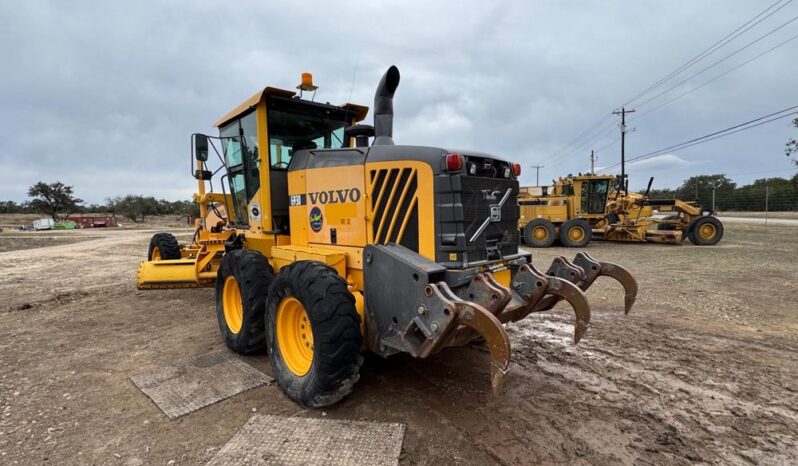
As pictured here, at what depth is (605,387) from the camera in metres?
3.63

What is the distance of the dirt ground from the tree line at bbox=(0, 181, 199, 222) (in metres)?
43.2

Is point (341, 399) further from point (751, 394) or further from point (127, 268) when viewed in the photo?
point (127, 268)

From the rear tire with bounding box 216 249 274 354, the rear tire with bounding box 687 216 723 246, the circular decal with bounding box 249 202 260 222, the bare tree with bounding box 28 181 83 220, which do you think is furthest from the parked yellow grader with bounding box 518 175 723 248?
the bare tree with bounding box 28 181 83 220

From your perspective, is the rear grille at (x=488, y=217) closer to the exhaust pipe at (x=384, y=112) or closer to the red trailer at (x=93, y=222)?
the exhaust pipe at (x=384, y=112)

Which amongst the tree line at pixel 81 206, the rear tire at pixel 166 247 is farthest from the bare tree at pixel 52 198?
the rear tire at pixel 166 247

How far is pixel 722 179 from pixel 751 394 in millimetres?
77009

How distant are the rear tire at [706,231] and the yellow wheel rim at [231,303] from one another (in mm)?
17130

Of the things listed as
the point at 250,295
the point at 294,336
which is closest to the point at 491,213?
the point at 294,336

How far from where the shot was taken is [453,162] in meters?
3.21

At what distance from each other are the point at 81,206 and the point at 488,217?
6680 cm

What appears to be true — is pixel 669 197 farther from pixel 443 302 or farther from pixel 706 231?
pixel 443 302

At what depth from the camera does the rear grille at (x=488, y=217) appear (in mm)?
3361

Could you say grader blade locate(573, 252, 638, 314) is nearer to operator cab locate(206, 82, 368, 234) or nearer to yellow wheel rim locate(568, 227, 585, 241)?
→ operator cab locate(206, 82, 368, 234)

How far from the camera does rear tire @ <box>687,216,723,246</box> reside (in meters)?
15.4
